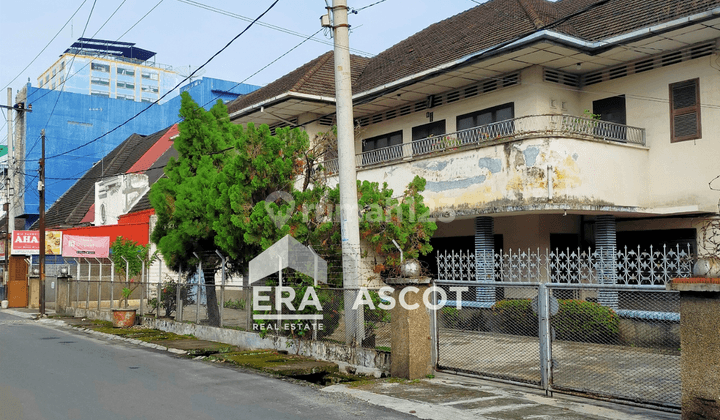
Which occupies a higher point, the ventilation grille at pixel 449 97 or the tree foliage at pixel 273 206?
the ventilation grille at pixel 449 97

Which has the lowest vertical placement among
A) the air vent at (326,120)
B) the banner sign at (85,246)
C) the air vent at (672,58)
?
the banner sign at (85,246)

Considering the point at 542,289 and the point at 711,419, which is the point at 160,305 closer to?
the point at 542,289

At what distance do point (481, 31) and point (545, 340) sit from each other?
39.5 feet

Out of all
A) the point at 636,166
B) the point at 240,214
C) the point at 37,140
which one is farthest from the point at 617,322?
the point at 37,140

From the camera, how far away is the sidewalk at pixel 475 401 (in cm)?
788

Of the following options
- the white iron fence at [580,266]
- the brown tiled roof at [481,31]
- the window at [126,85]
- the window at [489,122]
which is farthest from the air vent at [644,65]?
the window at [126,85]

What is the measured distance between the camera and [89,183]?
143ft

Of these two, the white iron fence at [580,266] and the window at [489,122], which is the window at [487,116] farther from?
the white iron fence at [580,266]

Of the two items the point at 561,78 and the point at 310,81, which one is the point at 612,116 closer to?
the point at 561,78

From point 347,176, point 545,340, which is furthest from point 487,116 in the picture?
point 545,340

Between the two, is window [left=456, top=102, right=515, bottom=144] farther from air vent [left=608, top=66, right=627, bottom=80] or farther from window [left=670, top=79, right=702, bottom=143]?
window [left=670, top=79, right=702, bottom=143]

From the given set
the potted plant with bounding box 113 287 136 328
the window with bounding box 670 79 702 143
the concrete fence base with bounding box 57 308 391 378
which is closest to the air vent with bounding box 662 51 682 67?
the window with bounding box 670 79 702 143

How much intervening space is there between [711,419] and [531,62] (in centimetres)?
1137

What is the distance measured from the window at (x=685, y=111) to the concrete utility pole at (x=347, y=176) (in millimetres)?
8415
